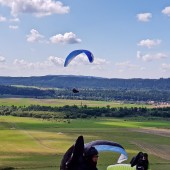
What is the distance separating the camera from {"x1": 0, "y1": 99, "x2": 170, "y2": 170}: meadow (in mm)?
50125

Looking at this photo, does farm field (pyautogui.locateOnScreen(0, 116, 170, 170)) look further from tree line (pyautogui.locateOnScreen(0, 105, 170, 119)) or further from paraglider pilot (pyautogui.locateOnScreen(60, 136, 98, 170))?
paraglider pilot (pyautogui.locateOnScreen(60, 136, 98, 170))

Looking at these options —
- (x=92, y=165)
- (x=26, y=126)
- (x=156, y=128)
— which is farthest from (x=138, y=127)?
(x=92, y=165)

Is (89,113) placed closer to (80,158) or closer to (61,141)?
(61,141)

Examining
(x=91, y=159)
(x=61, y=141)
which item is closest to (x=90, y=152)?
(x=91, y=159)

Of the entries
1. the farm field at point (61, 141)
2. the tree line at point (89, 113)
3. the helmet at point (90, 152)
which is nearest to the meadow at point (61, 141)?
the farm field at point (61, 141)

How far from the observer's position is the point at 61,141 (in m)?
75.4

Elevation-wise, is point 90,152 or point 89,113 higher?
point 90,152

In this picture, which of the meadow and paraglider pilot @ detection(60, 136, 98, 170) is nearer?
paraglider pilot @ detection(60, 136, 98, 170)

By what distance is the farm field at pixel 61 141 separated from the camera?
5015 centimetres

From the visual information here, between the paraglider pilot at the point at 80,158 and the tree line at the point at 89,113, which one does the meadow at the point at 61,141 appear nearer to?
the tree line at the point at 89,113

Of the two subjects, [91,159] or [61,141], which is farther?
[61,141]

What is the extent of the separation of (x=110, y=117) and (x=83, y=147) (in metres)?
130

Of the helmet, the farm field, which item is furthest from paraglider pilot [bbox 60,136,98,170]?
the farm field

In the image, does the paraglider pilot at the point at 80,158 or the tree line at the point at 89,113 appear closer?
the paraglider pilot at the point at 80,158
